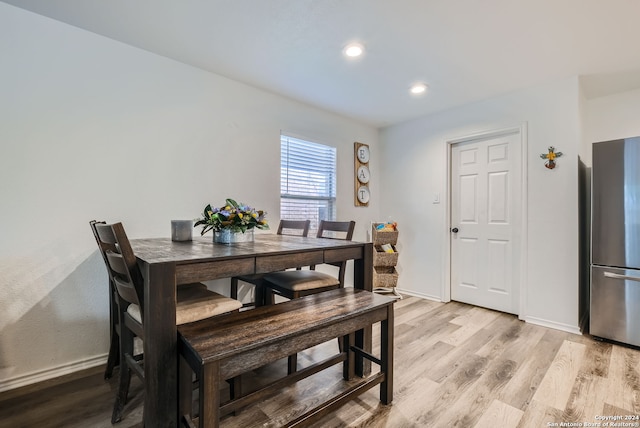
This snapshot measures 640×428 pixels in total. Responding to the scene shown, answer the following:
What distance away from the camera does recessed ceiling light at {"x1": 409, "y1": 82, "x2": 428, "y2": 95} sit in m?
2.81

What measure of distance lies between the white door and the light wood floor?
30.8 inches

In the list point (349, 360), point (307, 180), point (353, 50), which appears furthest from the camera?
point (307, 180)

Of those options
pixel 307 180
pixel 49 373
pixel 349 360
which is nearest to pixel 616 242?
pixel 349 360

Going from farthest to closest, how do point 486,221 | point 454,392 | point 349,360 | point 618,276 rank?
point 486,221
point 618,276
point 349,360
point 454,392

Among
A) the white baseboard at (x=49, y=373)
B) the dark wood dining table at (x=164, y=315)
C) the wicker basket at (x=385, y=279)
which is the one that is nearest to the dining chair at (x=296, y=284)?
the dark wood dining table at (x=164, y=315)


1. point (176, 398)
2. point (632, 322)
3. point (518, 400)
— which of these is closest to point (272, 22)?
point (176, 398)

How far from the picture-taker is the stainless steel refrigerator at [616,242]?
2.31 metres

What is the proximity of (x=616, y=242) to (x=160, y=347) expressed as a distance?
3276 mm

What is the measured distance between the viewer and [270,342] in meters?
1.19

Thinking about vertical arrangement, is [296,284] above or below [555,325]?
above

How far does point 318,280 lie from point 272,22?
5.76 feet

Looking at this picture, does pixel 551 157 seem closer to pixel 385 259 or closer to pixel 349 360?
pixel 385 259

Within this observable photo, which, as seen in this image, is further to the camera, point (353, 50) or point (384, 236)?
point (384, 236)

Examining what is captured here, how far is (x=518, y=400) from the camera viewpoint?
5.52 feet
